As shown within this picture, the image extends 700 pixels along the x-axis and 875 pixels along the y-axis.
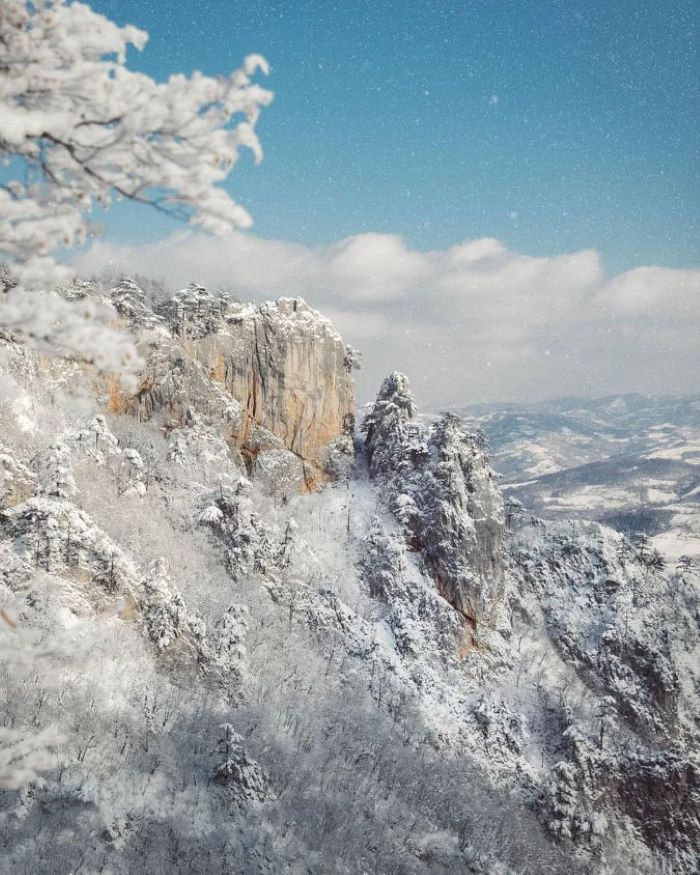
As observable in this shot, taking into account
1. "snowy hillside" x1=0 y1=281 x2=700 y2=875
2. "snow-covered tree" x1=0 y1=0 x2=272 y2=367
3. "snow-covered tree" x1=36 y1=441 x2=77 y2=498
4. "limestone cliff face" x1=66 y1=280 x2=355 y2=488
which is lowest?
"snowy hillside" x1=0 y1=281 x2=700 y2=875

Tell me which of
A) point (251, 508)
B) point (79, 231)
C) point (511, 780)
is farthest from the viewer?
point (251, 508)

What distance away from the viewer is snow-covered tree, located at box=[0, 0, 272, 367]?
361 centimetres

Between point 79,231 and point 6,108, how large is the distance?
0.82 m

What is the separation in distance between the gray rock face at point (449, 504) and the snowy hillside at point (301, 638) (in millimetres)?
202

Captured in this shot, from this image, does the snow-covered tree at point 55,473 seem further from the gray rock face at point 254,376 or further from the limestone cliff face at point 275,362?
the limestone cliff face at point 275,362

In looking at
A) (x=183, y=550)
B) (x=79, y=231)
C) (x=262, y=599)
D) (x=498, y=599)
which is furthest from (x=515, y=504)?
(x=79, y=231)

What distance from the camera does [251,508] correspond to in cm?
3444

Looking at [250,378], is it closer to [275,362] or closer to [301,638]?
[275,362]

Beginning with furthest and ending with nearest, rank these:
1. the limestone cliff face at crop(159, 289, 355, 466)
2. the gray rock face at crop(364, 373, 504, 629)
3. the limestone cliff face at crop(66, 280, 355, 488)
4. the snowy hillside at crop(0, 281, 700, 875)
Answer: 1. the limestone cliff face at crop(159, 289, 355, 466)
2. the limestone cliff face at crop(66, 280, 355, 488)
3. the gray rock face at crop(364, 373, 504, 629)
4. the snowy hillside at crop(0, 281, 700, 875)

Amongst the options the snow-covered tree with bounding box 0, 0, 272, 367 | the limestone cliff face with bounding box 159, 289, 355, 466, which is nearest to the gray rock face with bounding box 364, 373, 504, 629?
the limestone cliff face with bounding box 159, 289, 355, 466

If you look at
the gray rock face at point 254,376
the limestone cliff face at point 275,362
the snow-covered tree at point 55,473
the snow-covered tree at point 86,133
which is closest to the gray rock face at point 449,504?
the limestone cliff face at point 275,362

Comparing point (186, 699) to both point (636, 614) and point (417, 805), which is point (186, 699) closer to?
point (417, 805)

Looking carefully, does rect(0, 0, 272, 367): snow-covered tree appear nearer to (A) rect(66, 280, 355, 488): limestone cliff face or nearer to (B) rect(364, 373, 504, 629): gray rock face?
(A) rect(66, 280, 355, 488): limestone cliff face

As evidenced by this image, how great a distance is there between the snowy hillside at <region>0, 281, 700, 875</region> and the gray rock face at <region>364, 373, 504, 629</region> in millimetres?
202
